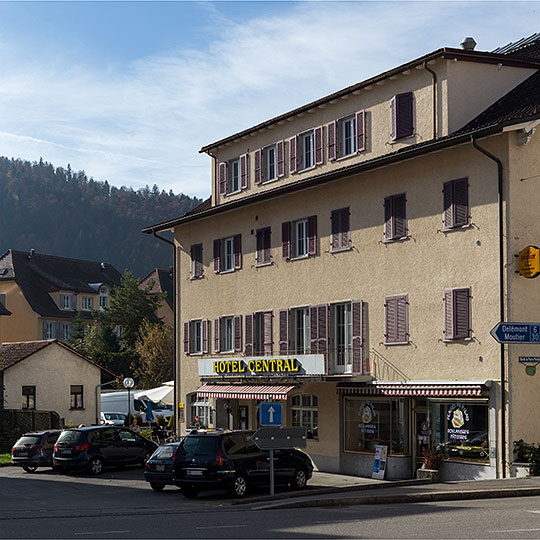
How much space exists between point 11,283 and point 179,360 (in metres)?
55.5

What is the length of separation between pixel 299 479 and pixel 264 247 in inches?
473

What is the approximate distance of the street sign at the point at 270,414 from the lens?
23.0 metres

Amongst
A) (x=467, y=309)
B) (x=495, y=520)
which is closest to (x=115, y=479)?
(x=467, y=309)

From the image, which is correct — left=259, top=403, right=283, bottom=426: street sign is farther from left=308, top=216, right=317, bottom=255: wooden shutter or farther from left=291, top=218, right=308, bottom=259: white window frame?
left=291, top=218, right=308, bottom=259: white window frame

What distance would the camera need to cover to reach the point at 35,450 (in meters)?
35.8

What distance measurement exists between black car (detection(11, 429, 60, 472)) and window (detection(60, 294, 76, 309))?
61.7 metres

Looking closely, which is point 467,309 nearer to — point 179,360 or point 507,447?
point 507,447

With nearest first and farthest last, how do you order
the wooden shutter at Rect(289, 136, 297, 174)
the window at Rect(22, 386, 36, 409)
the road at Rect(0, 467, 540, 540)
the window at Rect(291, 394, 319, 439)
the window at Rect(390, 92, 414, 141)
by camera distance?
the road at Rect(0, 467, 540, 540), the window at Rect(390, 92, 414, 141), the window at Rect(291, 394, 319, 439), the wooden shutter at Rect(289, 136, 297, 174), the window at Rect(22, 386, 36, 409)

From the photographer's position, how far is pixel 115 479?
104 ft

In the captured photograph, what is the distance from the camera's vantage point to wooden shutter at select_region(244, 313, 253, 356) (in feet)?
122

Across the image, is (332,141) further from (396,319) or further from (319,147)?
(396,319)

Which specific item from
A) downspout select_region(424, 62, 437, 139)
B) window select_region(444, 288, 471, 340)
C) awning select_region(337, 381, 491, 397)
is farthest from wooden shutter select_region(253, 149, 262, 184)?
window select_region(444, 288, 471, 340)

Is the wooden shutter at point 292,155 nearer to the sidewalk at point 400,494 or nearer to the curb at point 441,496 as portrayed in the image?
Result: the sidewalk at point 400,494

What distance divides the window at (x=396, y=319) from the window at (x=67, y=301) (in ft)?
230
